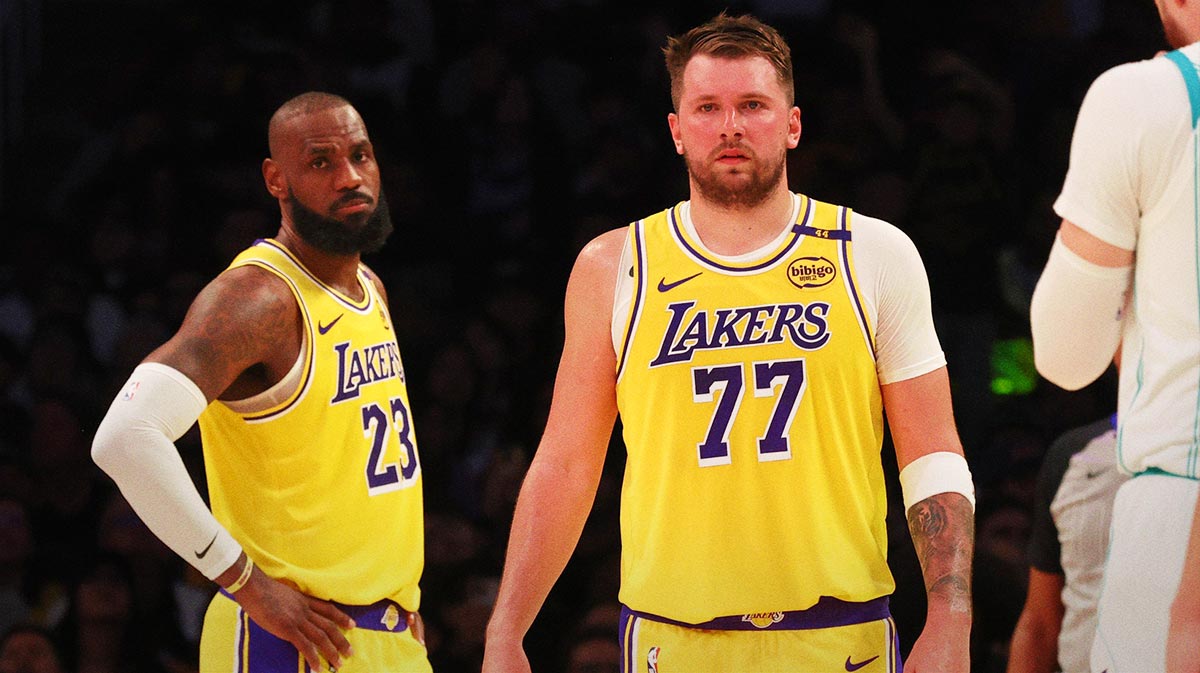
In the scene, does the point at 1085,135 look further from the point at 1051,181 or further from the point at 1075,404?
the point at 1051,181

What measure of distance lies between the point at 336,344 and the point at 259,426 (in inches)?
12.9

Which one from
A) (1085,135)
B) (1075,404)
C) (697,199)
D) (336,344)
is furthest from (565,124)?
(1085,135)

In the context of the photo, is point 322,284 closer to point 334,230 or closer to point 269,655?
point 334,230

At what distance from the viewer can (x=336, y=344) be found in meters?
4.43

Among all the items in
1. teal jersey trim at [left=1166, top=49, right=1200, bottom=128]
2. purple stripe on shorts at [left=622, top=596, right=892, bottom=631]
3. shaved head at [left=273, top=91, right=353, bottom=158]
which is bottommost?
purple stripe on shorts at [left=622, top=596, right=892, bottom=631]

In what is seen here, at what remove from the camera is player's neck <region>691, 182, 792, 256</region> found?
11.8ft

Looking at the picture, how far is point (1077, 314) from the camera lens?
2.54 m

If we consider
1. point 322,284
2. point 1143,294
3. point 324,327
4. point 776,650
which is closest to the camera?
point 1143,294

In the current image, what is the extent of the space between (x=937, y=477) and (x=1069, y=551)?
149 centimetres

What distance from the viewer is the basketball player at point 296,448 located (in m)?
4.07

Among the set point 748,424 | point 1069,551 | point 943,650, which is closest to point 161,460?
point 748,424

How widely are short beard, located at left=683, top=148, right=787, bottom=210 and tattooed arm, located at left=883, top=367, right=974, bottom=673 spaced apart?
0.55m

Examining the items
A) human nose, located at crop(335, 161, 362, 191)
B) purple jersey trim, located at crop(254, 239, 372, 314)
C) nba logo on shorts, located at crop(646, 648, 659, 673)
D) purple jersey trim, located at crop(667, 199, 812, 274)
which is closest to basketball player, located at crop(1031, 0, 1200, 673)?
purple jersey trim, located at crop(667, 199, 812, 274)

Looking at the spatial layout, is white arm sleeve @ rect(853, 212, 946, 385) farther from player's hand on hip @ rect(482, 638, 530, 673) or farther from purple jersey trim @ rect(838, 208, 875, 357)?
player's hand on hip @ rect(482, 638, 530, 673)
